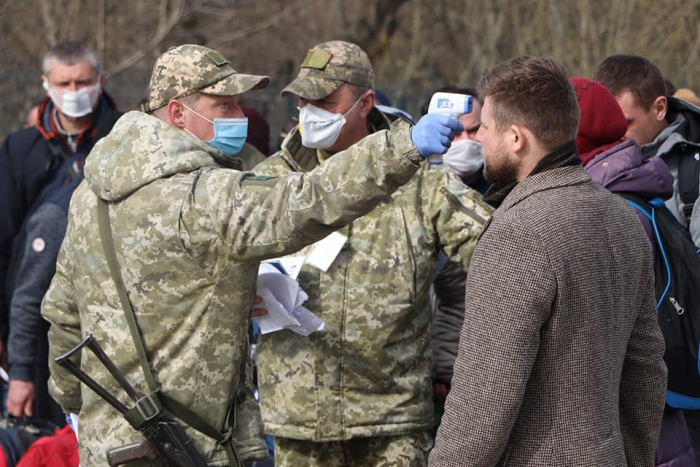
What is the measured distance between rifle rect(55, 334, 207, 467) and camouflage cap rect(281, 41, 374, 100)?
5.23ft

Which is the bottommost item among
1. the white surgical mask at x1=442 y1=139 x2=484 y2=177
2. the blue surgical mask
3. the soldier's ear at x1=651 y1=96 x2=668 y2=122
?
the white surgical mask at x1=442 y1=139 x2=484 y2=177

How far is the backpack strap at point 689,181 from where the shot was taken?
14.8 feet

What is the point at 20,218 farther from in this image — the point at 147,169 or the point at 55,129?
the point at 147,169

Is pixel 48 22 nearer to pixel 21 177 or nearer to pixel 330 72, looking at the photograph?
pixel 21 177

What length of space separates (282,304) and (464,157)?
54.2 inches

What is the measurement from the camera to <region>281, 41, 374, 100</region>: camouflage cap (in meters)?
4.41

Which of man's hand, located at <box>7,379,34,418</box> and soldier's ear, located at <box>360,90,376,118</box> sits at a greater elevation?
soldier's ear, located at <box>360,90,376,118</box>

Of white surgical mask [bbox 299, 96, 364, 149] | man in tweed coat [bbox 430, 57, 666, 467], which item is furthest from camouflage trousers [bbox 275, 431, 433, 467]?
man in tweed coat [bbox 430, 57, 666, 467]

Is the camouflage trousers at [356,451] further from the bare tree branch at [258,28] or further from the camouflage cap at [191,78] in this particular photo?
the bare tree branch at [258,28]

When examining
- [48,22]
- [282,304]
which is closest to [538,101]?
[282,304]

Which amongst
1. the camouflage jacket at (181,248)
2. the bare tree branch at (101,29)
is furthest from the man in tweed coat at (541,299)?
the bare tree branch at (101,29)

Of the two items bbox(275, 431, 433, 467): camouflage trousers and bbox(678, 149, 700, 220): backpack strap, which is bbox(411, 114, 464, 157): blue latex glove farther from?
bbox(678, 149, 700, 220): backpack strap

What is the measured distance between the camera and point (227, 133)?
137 inches

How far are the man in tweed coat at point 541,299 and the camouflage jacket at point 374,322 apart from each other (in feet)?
3.60
